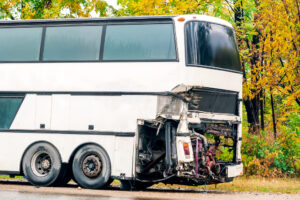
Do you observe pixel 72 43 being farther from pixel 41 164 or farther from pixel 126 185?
pixel 126 185

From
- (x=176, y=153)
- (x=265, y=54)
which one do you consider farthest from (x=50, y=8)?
(x=176, y=153)

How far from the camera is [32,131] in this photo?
16344 mm

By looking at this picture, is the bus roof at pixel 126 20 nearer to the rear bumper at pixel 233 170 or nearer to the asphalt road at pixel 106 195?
the rear bumper at pixel 233 170

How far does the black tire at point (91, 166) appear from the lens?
606 inches

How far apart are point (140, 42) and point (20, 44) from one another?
3.39 m

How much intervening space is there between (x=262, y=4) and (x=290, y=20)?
1598 millimetres

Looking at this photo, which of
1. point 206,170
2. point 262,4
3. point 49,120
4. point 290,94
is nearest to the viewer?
point 206,170

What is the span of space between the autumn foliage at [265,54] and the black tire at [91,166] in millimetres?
6718

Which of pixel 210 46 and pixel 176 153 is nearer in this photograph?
pixel 176 153

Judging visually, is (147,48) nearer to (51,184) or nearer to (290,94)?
(51,184)

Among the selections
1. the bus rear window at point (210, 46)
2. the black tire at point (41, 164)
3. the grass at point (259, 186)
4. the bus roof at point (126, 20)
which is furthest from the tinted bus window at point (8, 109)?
the bus rear window at point (210, 46)

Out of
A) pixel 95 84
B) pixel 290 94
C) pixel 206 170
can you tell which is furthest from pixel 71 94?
pixel 290 94

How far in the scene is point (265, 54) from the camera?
22.2 meters

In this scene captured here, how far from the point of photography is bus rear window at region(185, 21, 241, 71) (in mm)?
14797
